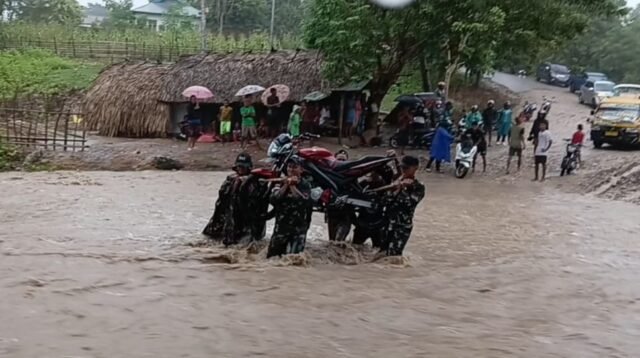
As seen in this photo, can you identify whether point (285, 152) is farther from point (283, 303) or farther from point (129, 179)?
point (129, 179)

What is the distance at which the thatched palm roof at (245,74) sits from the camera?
25953 millimetres

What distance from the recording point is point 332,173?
921 cm

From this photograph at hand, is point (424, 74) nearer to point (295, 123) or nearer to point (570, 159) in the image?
point (295, 123)

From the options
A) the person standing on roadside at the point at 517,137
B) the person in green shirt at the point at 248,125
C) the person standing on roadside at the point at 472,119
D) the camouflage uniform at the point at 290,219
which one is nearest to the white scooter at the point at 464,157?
the person standing on roadside at the point at 517,137

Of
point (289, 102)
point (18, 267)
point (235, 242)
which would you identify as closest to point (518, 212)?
point (235, 242)

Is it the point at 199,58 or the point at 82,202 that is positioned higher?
the point at 199,58

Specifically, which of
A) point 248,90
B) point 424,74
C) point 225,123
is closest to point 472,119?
point 248,90

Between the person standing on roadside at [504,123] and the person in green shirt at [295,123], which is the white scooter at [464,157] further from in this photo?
the person standing on roadside at [504,123]

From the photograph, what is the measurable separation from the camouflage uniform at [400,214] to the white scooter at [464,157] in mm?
10793

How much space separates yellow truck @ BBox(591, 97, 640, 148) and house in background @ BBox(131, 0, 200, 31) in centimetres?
4009

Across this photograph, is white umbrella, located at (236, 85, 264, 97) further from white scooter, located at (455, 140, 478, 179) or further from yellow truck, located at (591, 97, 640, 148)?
yellow truck, located at (591, 97, 640, 148)

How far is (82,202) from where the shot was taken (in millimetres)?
14109

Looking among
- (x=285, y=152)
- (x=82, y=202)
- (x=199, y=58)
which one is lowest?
(x=82, y=202)

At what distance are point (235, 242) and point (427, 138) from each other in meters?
14.9
